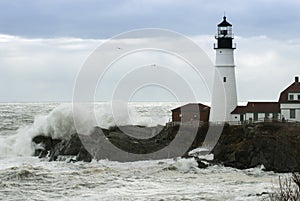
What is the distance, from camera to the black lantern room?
27094 millimetres

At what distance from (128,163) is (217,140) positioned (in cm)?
388

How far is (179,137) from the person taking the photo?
937 inches

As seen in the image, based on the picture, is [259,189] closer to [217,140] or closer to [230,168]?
[230,168]

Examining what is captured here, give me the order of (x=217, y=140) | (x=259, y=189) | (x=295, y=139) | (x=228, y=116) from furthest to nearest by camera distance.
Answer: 1. (x=228, y=116)
2. (x=217, y=140)
3. (x=295, y=139)
4. (x=259, y=189)

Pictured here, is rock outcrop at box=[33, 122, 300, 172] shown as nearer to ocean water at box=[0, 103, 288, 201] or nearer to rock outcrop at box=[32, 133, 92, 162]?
rock outcrop at box=[32, 133, 92, 162]

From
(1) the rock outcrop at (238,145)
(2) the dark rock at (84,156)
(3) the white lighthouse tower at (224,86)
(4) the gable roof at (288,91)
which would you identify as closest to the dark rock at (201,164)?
(1) the rock outcrop at (238,145)

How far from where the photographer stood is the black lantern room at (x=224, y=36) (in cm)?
2709

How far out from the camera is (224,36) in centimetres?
2730

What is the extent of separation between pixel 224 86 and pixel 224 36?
95.4 inches

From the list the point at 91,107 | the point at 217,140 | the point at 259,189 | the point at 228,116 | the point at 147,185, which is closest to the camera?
the point at 259,189

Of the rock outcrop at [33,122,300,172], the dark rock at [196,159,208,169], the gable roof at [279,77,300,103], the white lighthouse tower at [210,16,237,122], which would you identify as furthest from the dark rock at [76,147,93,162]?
the gable roof at [279,77,300,103]

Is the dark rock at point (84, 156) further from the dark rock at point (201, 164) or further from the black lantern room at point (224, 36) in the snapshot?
the black lantern room at point (224, 36)

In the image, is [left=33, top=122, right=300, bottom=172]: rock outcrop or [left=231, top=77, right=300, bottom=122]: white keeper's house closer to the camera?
[left=33, top=122, right=300, bottom=172]: rock outcrop

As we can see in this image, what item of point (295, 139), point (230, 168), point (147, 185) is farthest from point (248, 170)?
point (147, 185)
